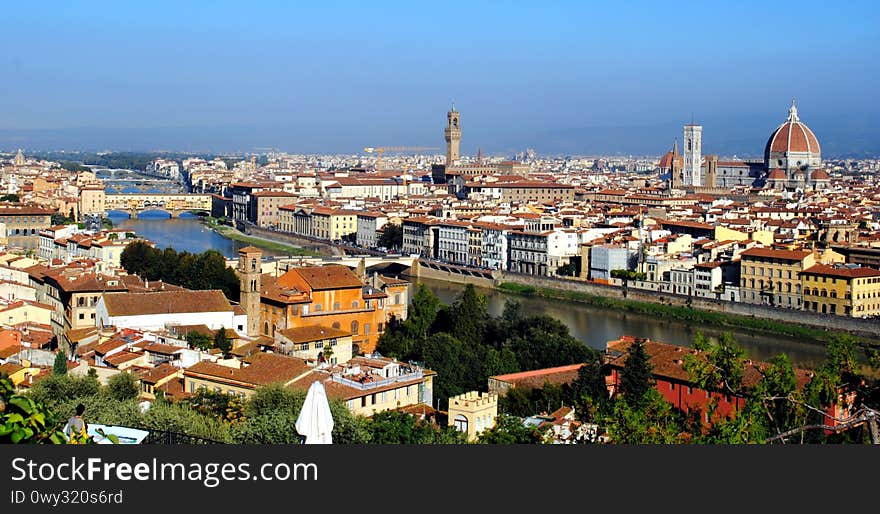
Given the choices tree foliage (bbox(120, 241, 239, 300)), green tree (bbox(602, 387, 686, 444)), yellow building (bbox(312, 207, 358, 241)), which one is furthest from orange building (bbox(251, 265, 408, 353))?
yellow building (bbox(312, 207, 358, 241))

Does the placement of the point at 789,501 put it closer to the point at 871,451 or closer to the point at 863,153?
the point at 871,451

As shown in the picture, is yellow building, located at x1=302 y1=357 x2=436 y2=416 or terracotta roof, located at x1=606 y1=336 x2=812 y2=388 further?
terracotta roof, located at x1=606 y1=336 x2=812 y2=388

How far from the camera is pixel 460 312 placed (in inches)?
337

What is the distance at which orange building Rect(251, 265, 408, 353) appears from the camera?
332 inches

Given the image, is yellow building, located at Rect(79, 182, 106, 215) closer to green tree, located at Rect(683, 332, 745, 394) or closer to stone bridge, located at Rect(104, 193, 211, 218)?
stone bridge, located at Rect(104, 193, 211, 218)

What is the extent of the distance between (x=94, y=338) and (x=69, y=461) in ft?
18.4

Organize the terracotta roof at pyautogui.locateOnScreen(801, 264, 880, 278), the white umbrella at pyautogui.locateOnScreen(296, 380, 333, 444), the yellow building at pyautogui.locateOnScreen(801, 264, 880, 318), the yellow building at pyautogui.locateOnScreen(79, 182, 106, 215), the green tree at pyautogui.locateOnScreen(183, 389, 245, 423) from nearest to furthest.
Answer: the white umbrella at pyautogui.locateOnScreen(296, 380, 333, 444) → the green tree at pyautogui.locateOnScreen(183, 389, 245, 423) → the yellow building at pyautogui.locateOnScreen(801, 264, 880, 318) → the terracotta roof at pyautogui.locateOnScreen(801, 264, 880, 278) → the yellow building at pyautogui.locateOnScreen(79, 182, 106, 215)

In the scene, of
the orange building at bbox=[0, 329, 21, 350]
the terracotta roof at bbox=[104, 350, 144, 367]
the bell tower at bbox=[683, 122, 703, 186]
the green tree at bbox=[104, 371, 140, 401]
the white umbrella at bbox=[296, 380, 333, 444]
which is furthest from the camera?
the bell tower at bbox=[683, 122, 703, 186]

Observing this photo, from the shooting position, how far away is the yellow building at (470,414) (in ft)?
16.6

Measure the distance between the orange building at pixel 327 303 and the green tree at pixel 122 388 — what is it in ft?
9.62

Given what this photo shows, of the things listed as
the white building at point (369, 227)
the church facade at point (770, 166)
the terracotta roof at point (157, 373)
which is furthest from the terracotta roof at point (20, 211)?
the church facade at point (770, 166)

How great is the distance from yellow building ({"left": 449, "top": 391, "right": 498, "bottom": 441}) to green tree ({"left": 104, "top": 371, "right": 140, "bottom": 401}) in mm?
1398

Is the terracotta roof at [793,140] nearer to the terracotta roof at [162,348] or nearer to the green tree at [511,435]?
the terracotta roof at [162,348]

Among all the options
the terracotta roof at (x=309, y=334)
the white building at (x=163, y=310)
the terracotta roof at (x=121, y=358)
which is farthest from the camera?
the white building at (x=163, y=310)
